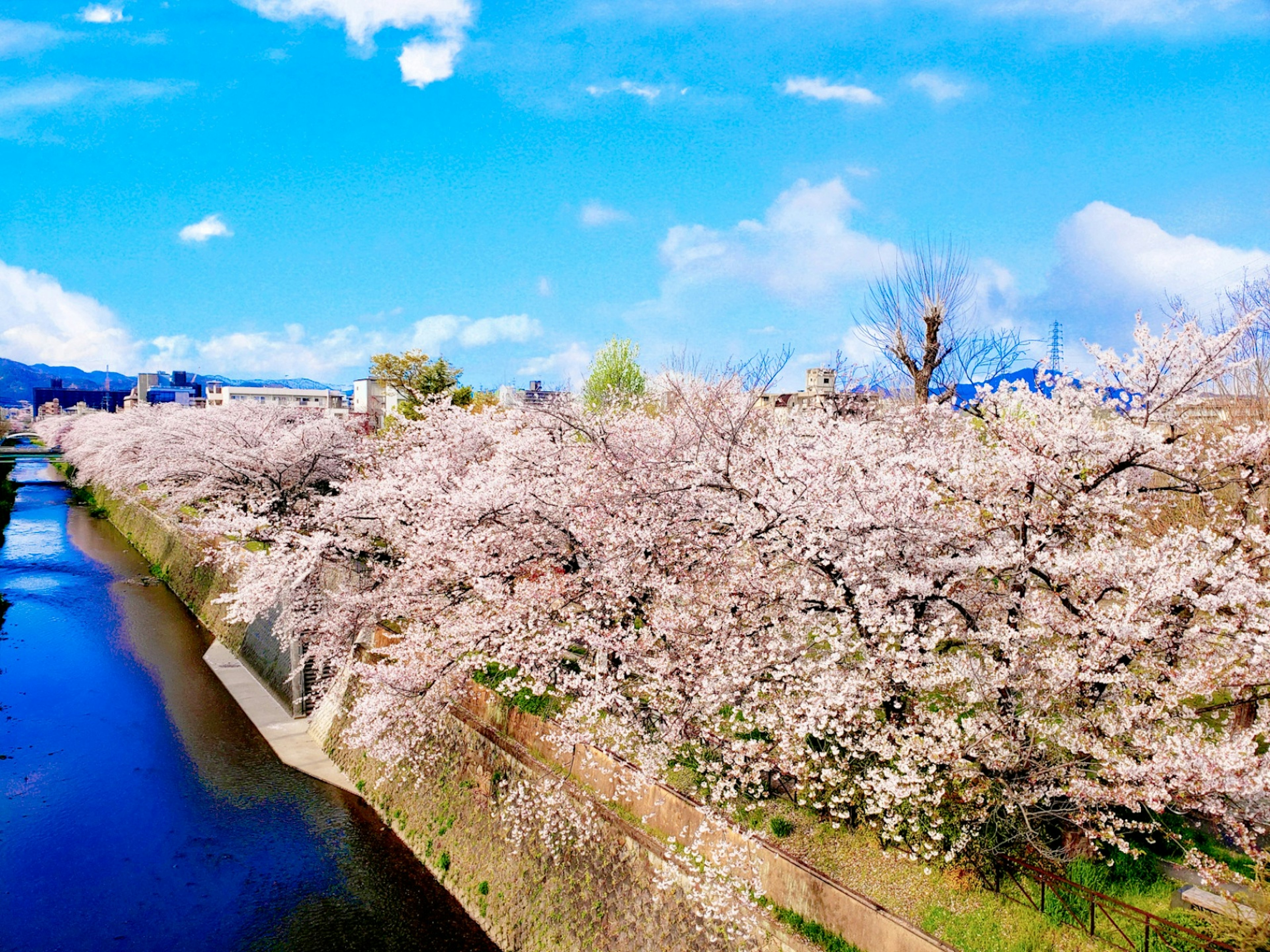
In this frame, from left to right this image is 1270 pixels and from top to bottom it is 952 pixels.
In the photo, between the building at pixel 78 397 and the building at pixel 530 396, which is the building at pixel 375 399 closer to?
the building at pixel 530 396

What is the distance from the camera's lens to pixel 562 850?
12.5 metres

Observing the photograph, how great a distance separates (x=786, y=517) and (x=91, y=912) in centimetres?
1356

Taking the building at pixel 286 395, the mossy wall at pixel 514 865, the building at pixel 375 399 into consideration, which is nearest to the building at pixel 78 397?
the building at pixel 286 395

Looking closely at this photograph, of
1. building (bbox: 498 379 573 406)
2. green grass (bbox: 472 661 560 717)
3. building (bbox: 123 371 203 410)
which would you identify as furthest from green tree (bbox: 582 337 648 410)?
building (bbox: 123 371 203 410)

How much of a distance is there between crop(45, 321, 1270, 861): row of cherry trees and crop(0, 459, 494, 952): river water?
8.07ft

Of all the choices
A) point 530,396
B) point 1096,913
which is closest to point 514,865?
point 1096,913

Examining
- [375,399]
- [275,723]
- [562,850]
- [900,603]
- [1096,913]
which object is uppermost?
[375,399]

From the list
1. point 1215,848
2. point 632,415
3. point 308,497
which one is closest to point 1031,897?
point 1215,848

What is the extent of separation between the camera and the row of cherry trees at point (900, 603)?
8.16 m

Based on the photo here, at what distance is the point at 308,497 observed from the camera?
26953 millimetres

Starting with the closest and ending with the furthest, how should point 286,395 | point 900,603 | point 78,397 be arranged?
1. point 900,603
2. point 286,395
3. point 78,397

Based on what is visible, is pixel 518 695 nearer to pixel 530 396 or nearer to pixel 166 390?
pixel 530 396

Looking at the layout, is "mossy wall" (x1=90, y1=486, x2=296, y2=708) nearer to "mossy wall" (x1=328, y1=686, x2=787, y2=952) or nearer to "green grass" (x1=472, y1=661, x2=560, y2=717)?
"mossy wall" (x1=328, y1=686, x2=787, y2=952)

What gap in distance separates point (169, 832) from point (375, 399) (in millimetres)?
52179
